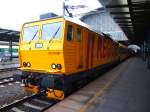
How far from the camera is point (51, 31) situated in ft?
26.7

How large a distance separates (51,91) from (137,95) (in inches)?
140

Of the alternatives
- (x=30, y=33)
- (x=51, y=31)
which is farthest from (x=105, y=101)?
(x=30, y=33)

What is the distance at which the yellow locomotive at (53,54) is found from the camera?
7.65 metres

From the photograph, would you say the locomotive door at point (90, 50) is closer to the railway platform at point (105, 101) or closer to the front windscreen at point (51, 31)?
the railway platform at point (105, 101)

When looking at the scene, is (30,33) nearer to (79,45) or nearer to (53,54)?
(53,54)

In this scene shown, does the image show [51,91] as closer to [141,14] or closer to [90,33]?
[90,33]

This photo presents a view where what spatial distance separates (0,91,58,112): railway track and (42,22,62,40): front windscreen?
2.21 metres

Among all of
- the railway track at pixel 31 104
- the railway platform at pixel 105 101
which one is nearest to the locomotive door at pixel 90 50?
the railway platform at pixel 105 101

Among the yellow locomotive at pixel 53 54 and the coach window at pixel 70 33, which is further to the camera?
the coach window at pixel 70 33

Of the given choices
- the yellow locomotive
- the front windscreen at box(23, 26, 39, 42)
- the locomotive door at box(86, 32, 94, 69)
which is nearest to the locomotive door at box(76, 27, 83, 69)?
the yellow locomotive

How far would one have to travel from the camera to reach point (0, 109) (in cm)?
671

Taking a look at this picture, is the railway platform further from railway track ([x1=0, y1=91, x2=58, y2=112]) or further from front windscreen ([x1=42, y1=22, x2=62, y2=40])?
front windscreen ([x1=42, y1=22, x2=62, y2=40])

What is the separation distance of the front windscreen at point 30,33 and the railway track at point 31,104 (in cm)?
220

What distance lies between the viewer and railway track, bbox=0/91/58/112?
7062 mm
